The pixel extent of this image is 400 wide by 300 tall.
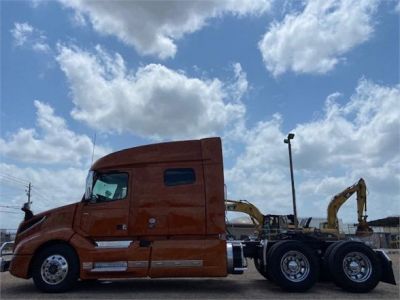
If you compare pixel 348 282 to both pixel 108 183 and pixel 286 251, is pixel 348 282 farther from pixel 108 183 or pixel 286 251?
pixel 108 183

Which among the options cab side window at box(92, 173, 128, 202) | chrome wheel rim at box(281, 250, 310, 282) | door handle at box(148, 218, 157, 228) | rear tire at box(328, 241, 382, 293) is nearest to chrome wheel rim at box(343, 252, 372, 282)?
rear tire at box(328, 241, 382, 293)

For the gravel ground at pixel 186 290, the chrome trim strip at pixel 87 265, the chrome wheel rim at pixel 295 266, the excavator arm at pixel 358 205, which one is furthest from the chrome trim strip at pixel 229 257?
the excavator arm at pixel 358 205

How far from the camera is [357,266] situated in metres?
11.1

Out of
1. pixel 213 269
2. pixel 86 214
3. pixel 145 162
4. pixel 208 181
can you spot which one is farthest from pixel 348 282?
pixel 86 214

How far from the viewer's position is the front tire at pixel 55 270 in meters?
10.6

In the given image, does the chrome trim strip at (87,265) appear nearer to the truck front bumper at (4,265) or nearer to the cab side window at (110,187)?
the cab side window at (110,187)

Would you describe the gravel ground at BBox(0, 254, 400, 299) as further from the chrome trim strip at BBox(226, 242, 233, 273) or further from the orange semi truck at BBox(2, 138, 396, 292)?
the chrome trim strip at BBox(226, 242, 233, 273)

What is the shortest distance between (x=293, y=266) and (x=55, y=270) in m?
5.19

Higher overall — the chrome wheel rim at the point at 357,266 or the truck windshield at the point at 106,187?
the truck windshield at the point at 106,187

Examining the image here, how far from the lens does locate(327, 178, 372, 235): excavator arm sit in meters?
22.9

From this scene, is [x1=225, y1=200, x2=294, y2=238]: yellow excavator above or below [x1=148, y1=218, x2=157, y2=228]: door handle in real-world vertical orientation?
above

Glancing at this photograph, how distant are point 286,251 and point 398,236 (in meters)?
33.2

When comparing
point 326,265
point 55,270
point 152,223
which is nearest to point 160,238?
point 152,223

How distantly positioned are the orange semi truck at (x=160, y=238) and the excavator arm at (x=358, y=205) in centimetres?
1160
